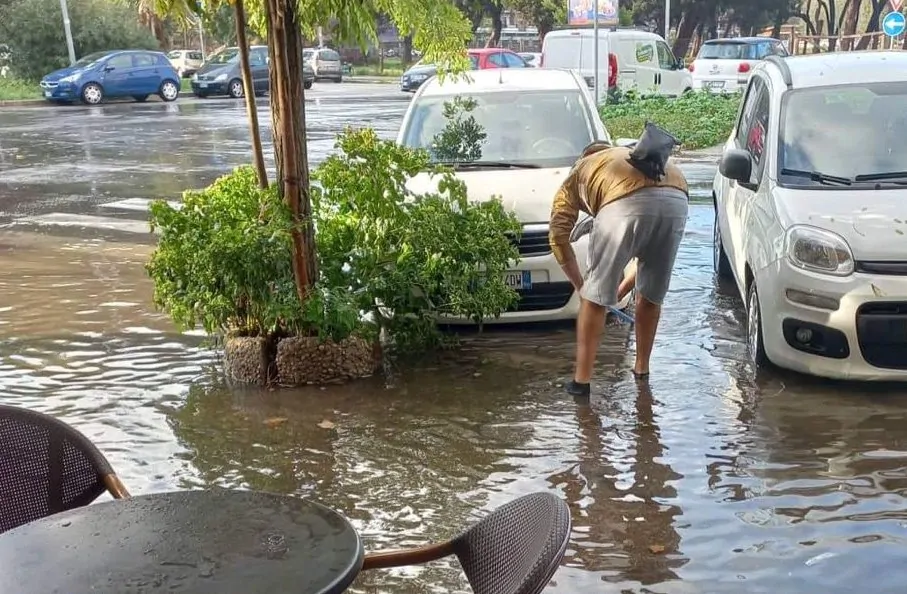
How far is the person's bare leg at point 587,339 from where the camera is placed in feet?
18.3

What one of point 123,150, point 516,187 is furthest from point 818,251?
point 123,150

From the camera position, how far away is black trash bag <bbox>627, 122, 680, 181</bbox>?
17.4 feet

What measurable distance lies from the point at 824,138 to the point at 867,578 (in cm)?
319

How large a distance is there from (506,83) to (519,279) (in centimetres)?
220

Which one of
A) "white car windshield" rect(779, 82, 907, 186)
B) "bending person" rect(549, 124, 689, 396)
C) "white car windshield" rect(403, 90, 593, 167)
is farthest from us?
"white car windshield" rect(403, 90, 593, 167)

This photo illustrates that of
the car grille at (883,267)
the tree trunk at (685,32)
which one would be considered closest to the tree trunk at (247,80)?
the car grille at (883,267)

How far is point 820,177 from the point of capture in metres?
5.86

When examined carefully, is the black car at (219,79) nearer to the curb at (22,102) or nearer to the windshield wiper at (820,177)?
the curb at (22,102)

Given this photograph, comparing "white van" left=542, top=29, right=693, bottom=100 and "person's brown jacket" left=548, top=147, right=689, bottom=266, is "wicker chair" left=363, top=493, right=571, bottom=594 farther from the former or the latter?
"white van" left=542, top=29, right=693, bottom=100

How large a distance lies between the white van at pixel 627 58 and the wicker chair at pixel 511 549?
68.3ft

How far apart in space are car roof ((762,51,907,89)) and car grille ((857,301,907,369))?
1823 millimetres

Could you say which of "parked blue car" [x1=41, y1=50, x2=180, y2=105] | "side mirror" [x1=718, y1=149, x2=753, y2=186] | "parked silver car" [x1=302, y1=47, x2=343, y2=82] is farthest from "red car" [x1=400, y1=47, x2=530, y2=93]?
"side mirror" [x1=718, y1=149, x2=753, y2=186]

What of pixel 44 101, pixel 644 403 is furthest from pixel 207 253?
pixel 44 101

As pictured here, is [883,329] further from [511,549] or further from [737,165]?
[511,549]
